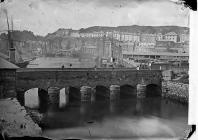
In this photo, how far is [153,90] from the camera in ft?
11.5

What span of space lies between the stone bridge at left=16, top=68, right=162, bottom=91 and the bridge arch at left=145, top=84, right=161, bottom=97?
0.04m

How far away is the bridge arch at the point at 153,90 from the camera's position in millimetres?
3412

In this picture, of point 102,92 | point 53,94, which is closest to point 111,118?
point 102,92

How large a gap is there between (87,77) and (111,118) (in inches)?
24.1

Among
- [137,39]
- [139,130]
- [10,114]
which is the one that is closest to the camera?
[10,114]

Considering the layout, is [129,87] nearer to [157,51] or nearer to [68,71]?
[157,51]

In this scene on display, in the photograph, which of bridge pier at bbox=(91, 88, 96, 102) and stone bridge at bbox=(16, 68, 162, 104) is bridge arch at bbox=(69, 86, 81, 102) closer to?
stone bridge at bbox=(16, 68, 162, 104)

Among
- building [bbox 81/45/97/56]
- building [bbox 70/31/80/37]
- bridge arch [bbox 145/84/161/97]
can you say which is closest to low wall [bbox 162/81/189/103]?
bridge arch [bbox 145/84/161/97]

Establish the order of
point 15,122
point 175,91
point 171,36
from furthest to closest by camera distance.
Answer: point 175,91, point 171,36, point 15,122

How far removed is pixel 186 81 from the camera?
324cm

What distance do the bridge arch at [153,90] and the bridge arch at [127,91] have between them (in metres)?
0.16

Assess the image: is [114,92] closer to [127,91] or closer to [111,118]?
[127,91]

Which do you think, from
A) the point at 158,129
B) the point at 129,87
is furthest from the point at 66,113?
the point at 158,129

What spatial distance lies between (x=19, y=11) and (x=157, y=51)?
5.61 ft
